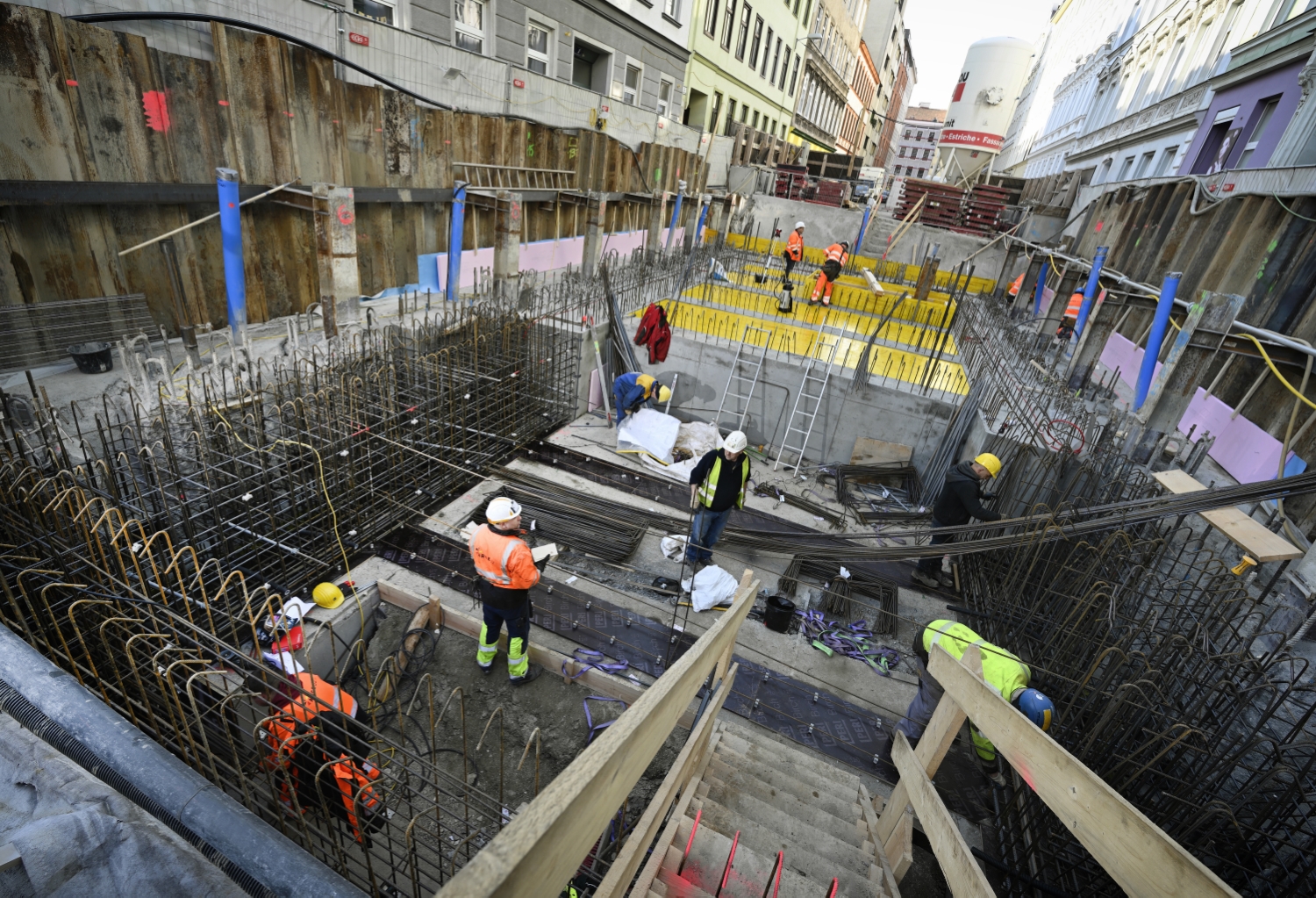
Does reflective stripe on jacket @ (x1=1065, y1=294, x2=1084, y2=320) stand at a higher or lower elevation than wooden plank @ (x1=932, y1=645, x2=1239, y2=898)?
higher

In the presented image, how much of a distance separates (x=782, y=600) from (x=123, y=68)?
32.1 feet

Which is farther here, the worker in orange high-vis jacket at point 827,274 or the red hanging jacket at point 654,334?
the worker in orange high-vis jacket at point 827,274

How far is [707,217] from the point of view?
24312mm

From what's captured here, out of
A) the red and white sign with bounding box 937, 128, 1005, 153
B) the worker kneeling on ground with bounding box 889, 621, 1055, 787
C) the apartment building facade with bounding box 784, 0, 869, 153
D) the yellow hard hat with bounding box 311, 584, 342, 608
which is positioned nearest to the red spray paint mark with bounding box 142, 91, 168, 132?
the yellow hard hat with bounding box 311, 584, 342, 608

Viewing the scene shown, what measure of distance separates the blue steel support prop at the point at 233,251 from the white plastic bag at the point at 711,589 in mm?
7243

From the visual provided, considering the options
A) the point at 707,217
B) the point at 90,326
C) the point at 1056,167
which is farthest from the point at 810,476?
the point at 1056,167

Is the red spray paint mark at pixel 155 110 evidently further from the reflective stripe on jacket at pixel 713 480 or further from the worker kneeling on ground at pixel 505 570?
the reflective stripe on jacket at pixel 713 480

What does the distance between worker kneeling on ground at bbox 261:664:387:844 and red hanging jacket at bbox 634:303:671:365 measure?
812 cm

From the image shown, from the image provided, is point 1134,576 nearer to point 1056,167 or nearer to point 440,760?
point 440,760

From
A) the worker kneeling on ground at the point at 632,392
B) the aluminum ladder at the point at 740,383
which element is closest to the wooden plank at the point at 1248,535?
the worker kneeling on ground at the point at 632,392

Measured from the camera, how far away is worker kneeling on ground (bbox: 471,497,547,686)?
4637 mm

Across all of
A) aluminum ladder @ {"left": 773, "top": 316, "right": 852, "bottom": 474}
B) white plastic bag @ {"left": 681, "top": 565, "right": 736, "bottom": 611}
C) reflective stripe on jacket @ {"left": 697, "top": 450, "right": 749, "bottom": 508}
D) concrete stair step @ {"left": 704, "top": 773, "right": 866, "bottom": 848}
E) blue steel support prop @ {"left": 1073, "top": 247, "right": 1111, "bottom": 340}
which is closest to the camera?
concrete stair step @ {"left": 704, "top": 773, "right": 866, "bottom": 848}

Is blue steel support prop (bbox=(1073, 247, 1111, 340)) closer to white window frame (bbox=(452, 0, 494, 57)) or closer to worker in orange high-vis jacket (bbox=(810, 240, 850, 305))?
worker in orange high-vis jacket (bbox=(810, 240, 850, 305))

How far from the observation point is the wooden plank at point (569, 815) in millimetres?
1101
